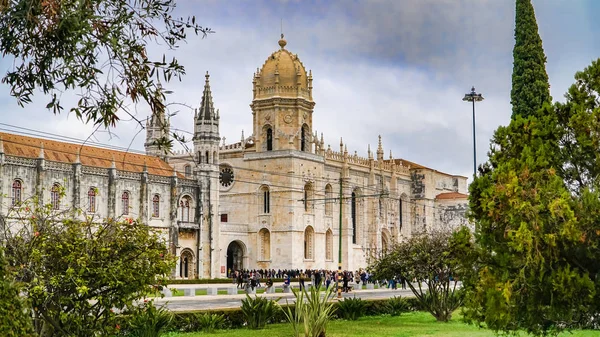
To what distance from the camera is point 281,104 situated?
208 feet

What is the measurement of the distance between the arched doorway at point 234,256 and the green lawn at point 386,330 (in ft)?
127

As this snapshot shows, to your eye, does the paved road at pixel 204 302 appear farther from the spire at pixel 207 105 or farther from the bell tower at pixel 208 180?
the spire at pixel 207 105

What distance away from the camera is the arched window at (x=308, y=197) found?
2539 inches

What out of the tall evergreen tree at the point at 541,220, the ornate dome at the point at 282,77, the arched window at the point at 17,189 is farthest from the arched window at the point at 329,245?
the tall evergreen tree at the point at 541,220

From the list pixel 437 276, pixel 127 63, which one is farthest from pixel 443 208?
pixel 127 63

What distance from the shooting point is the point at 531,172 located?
1275 cm

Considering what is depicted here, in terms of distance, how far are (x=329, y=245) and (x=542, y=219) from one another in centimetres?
5543

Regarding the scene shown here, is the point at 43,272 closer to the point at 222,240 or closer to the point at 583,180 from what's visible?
the point at 583,180

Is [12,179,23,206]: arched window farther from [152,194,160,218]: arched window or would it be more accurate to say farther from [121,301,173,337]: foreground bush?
Result: [121,301,173,337]: foreground bush

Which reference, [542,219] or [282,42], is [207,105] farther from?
→ [542,219]

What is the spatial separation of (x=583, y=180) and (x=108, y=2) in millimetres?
8152

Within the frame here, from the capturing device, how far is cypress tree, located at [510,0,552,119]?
73.0 feet

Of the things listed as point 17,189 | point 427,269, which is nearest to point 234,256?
point 17,189

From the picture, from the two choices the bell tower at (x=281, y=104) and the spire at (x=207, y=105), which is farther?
the bell tower at (x=281, y=104)
